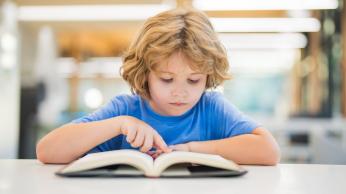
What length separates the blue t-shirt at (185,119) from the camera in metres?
1.26

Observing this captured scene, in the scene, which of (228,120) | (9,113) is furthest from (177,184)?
(9,113)

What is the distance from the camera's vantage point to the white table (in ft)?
2.29

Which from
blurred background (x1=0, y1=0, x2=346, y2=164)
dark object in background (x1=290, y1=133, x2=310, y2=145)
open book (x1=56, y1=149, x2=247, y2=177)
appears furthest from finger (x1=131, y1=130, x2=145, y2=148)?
dark object in background (x1=290, y1=133, x2=310, y2=145)

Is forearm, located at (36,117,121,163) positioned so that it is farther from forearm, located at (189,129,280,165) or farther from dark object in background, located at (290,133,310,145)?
dark object in background, located at (290,133,310,145)

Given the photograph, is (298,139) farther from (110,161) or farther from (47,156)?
A: (110,161)

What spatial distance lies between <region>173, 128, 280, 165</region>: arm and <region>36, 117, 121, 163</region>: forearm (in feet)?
0.61

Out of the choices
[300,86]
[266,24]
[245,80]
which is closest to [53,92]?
[266,24]

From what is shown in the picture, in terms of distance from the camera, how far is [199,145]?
1.12 meters

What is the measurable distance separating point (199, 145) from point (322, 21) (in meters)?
7.07

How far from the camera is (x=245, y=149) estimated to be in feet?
3.58

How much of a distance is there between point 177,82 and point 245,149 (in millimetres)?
247

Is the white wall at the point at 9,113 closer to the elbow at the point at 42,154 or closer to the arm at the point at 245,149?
the elbow at the point at 42,154

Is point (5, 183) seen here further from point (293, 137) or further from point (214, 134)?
point (293, 137)

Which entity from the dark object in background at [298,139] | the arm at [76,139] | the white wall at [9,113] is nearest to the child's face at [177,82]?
the arm at [76,139]
